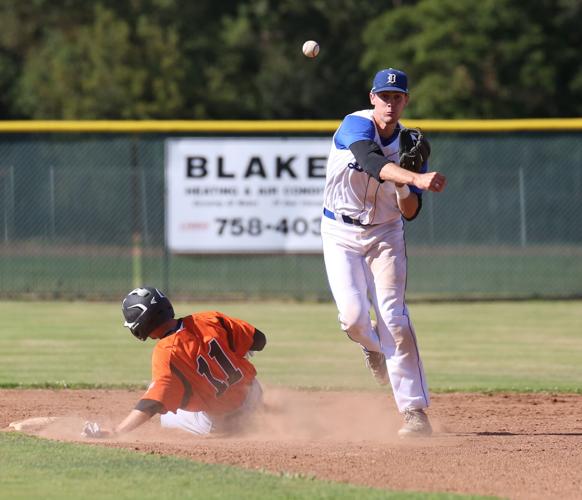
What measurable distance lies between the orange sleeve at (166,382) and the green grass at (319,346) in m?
2.88

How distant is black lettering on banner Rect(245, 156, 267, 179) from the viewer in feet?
50.6

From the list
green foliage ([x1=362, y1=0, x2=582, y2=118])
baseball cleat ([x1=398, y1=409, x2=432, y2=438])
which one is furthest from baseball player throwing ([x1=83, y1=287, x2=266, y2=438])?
green foliage ([x1=362, y1=0, x2=582, y2=118])

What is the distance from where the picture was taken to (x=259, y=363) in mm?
10414

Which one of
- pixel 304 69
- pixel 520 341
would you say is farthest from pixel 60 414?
pixel 304 69

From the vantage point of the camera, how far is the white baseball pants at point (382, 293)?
656 cm

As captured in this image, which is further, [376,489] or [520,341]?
[520,341]

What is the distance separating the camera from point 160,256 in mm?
16766

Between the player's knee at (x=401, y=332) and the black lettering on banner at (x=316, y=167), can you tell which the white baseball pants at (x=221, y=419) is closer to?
the player's knee at (x=401, y=332)

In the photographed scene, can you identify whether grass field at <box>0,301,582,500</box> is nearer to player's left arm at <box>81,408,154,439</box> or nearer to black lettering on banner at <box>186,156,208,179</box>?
player's left arm at <box>81,408,154,439</box>

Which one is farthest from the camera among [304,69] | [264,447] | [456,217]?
[304,69]

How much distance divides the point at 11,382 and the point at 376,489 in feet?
15.8

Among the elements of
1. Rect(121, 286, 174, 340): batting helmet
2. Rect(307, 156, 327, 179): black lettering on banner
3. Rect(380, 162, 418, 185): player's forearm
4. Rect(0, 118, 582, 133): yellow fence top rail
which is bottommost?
Rect(121, 286, 174, 340): batting helmet

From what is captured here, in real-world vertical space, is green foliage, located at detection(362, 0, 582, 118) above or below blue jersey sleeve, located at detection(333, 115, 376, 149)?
above

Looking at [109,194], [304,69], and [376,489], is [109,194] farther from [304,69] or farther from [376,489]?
[304,69]
